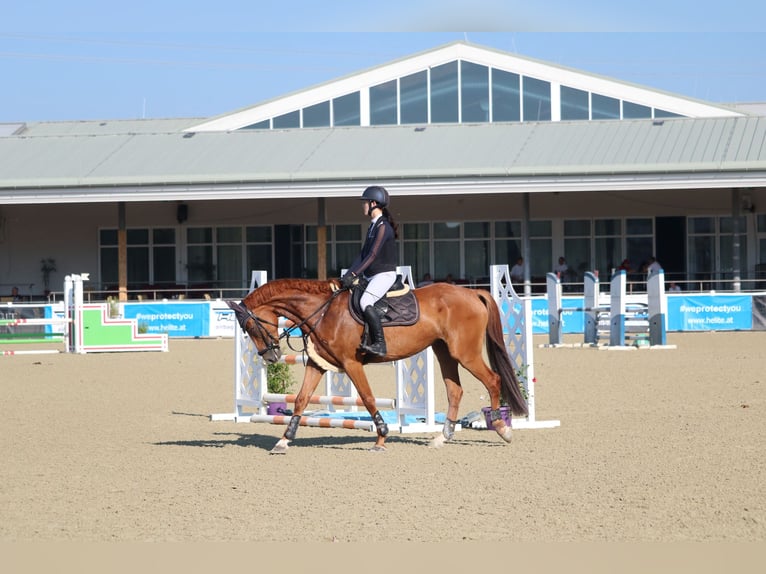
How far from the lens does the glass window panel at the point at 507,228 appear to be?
122 ft

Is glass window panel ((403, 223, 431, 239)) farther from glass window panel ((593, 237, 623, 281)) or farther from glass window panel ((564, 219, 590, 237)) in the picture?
glass window panel ((593, 237, 623, 281))

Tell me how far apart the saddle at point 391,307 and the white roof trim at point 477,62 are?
2858 centimetres

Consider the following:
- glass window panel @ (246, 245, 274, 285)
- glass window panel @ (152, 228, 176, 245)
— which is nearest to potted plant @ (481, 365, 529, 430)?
glass window panel @ (246, 245, 274, 285)

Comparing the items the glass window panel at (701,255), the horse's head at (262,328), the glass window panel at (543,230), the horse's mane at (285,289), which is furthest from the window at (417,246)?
the horse's head at (262,328)

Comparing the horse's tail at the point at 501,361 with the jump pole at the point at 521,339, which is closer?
the horse's tail at the point at 501,361

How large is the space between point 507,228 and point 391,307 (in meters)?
26.8

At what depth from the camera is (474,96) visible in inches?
1551

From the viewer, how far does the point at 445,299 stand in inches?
436

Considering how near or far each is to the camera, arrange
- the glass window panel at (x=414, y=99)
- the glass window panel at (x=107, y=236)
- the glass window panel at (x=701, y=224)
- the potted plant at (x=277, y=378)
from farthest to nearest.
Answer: the glass window panel at (x=414, y=99) → the glass window panel at (x=107, y=236) → the glass window panel at (x=701, y=224) → the potted plant at (x=277, y=378)

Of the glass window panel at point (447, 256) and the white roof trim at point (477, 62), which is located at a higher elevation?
the white roof trim at point (477, 62)

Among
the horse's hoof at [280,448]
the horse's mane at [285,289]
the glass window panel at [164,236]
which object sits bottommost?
the horse's hoof at [280,448]

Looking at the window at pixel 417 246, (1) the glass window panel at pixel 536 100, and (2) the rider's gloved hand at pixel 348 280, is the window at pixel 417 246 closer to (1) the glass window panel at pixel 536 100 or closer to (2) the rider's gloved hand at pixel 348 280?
(1) the glass window panel at pixel 536 100

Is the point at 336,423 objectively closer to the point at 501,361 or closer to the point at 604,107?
the point at 501,361

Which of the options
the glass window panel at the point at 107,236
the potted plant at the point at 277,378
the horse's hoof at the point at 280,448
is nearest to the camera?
the horse's hoof at the point at 280,448
